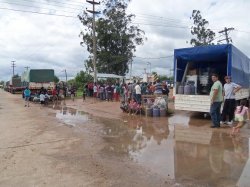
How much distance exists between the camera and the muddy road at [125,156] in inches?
261

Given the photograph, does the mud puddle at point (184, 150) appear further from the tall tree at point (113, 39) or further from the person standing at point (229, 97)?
the tall tree at point (113, 39)

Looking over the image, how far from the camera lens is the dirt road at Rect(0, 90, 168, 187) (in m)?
6.60

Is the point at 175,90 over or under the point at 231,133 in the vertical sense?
over

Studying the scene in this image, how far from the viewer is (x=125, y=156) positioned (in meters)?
8.52

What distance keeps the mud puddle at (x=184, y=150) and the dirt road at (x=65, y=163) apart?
357 millimetres

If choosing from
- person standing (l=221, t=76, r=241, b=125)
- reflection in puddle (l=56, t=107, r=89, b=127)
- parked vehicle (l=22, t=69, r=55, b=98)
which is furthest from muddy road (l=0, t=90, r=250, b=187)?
parked vehicle (l=22, t=69, r=55, b=98)

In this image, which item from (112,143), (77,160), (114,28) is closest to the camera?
(77,160)

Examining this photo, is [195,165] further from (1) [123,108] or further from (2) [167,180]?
(1) [123,108]

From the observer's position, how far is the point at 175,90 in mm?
15547

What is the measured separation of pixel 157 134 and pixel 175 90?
4334mm

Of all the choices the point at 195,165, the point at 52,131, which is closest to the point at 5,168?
the point at 195,165

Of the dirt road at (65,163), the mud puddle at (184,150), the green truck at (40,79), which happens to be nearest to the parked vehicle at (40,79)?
the green truck at (40,79)

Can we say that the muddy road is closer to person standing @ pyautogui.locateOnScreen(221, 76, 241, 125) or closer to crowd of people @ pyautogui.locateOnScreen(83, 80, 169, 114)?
person standing @ pyautogui.locateOnScreen(221, 76, 241, 125)

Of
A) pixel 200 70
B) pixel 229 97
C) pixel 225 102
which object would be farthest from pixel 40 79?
pixel 229 97
